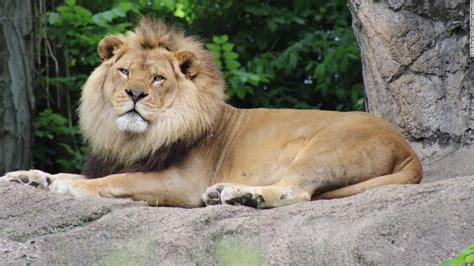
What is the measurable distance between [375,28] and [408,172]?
1.61 m

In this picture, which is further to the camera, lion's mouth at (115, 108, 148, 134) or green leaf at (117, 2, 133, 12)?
green leaf at (117, 2, 133, 12)

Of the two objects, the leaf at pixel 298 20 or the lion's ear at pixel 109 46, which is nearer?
the lion's ear at pixel 109 46

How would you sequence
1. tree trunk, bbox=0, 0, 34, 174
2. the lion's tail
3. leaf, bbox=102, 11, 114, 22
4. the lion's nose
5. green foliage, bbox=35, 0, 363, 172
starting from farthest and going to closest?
1. green foliage, bbox=35, 0, 363, 172
2. leaf, bbox=102, 11, 114, 22
3. tree trunk, bbox=0, 0, 34, 174
4. the lion's nose
5. the lion's tail

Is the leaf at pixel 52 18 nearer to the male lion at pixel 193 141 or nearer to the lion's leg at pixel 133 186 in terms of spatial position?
the male lion at pixel 193 141

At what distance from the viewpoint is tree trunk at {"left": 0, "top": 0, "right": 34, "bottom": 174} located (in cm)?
885

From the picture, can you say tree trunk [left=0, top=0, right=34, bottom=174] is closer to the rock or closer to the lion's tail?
the rock

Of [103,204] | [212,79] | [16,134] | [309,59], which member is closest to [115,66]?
[212,79]

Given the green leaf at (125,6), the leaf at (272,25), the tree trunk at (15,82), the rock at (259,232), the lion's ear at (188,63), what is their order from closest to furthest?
the rock at (259,232) → the lion's ear at (188,63) → the tree trunk at (15,82) → the green leaf at (125,6) → the leaf at (272,25)

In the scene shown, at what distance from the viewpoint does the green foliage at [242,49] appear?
33.0 ft

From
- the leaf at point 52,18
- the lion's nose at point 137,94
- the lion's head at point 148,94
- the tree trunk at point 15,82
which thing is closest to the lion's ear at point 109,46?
the lion's head at point 148,94

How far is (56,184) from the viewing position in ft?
20.5

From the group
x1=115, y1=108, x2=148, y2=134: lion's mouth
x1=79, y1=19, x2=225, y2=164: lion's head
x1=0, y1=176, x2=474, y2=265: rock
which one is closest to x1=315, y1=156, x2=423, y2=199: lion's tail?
x1=0, y1=176, x2=474, y2=265: rock

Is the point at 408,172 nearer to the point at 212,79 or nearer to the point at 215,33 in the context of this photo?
the point at 212,79

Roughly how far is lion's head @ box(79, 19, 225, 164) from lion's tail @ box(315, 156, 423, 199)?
107 centimetres
